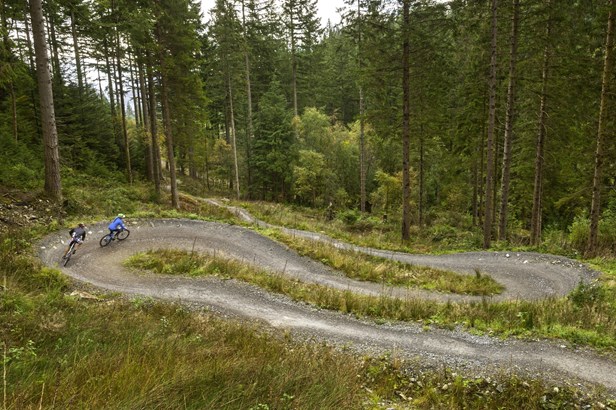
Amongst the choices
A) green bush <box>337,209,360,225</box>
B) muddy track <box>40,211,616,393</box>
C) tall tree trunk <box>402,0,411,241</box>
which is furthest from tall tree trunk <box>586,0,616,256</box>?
green bush <box>337,209,360,225</box>

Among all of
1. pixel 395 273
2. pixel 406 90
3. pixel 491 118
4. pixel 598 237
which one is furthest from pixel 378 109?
pixel 598 237

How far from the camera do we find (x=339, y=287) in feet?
44.3

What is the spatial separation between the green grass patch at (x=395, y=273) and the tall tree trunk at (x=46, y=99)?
37.6 feet

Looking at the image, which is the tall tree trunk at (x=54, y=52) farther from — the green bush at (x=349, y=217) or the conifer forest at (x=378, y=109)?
the green bush at (x=349, y=217)

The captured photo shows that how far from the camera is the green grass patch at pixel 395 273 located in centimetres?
1381

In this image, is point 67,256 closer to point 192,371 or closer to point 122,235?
point 122,235

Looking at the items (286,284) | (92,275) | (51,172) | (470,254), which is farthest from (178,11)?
(470,254)

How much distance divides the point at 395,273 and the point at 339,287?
9.73 feet

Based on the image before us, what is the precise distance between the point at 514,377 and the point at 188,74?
26131 mm

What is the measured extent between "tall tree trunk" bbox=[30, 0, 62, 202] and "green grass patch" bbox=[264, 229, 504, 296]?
37.6 feet

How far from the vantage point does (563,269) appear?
14336 mm

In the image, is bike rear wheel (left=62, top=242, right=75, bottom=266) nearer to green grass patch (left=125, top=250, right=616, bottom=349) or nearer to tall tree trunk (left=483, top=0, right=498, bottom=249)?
green grass patch (left=125, top=250, right=616, bottom=349)

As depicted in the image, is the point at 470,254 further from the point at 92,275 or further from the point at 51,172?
the point at 51,172

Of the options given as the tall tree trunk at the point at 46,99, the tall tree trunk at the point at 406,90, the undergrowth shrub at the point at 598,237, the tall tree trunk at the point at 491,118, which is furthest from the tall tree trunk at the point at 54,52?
the undergrowth shrub at the point at 598,237
